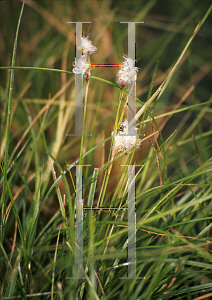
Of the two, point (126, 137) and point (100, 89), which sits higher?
point (100, 89)

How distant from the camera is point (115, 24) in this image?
39 cm

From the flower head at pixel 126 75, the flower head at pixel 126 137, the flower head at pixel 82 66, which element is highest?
the flower head at pixel 82 66

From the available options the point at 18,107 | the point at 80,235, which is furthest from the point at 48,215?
the point at 18,107

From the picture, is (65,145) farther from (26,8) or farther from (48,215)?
(26,8)

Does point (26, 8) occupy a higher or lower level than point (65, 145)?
higher

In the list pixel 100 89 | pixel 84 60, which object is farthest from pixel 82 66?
pixel 100 89

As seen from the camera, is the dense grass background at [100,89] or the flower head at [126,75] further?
the dense grass background at [100,89]

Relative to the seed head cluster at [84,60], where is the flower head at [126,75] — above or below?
below

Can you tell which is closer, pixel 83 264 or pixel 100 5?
pixel 83 264

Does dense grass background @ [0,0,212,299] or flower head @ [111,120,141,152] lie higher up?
dense grass background @ [0,0,212,299]

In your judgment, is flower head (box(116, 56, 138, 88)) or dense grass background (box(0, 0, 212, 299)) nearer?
flower head (box(116, 56, 138, 88))

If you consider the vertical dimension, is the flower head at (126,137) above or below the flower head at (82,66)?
below

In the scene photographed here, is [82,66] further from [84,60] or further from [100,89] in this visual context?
[100,89]

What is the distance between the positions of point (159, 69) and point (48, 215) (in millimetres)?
338
